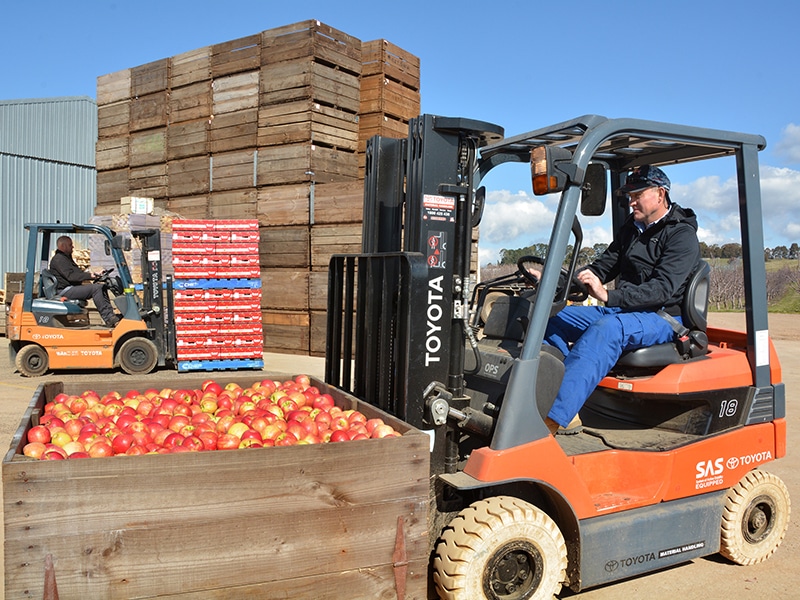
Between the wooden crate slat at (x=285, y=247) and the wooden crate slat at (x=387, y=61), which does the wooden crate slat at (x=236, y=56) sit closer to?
the wooden crate slat at (x=387, y=61)

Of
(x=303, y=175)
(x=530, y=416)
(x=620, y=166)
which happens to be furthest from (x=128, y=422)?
(x=303, y=175)

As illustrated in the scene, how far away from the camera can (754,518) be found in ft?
14.1

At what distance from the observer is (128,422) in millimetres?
3398

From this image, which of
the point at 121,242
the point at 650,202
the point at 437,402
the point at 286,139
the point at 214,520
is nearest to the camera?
the point at 214,520

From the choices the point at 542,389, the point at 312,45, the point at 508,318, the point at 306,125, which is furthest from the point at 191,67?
the point at 542,389

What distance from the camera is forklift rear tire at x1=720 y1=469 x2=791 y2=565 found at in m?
4.14

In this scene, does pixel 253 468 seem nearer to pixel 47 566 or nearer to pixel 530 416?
pixel 47 566

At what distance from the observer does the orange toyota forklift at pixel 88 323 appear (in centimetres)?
1096

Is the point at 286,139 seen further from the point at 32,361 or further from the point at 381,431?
the point at 381,431

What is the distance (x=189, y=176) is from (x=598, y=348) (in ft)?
39.0

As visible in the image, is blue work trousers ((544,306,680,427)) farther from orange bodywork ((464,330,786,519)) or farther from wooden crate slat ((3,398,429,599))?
wooden crate slat ((3,398,429,599))

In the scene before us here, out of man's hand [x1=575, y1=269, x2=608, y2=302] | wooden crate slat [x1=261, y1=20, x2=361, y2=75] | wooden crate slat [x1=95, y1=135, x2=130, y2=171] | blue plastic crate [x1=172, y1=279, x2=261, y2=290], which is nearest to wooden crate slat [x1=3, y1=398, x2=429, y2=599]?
man's hand [x1=575, y1=269, x2=608, y2=302]

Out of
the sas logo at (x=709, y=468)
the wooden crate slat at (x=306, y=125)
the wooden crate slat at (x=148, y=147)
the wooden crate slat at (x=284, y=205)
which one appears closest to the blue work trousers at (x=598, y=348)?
the sas logo at (x=709, y=468)

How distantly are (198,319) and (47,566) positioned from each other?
30.2 ft
